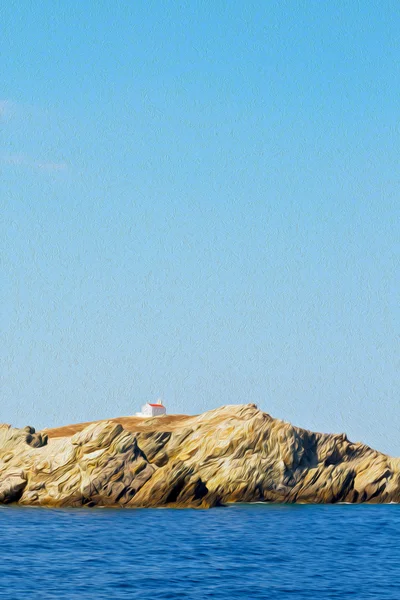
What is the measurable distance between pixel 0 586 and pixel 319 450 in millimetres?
59792

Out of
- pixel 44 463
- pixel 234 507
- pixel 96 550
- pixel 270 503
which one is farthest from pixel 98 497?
pixel 96 550

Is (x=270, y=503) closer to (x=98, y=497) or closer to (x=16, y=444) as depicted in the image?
(x=98, y=497)

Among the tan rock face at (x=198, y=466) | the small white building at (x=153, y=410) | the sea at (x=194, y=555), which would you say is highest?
the small white building at (x=153, y=410)

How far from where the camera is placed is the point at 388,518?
71.8 metres

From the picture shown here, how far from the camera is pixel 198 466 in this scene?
3307 inches

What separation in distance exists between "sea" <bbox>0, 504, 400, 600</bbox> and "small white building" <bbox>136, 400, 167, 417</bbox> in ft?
159

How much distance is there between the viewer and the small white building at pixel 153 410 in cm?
11919

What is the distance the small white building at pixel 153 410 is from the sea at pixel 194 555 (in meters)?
48.5

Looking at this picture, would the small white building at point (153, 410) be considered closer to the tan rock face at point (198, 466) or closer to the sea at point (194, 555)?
the tan rock face at point (198, 466)

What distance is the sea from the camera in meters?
35.2

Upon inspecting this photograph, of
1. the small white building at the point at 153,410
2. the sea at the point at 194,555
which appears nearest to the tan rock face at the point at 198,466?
the sea at the point at 194,555

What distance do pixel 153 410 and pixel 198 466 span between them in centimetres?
3589

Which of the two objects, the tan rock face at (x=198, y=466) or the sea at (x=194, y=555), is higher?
the tan rock face at (x=198, y=466)

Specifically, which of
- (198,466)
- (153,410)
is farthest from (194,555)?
(153,410)
